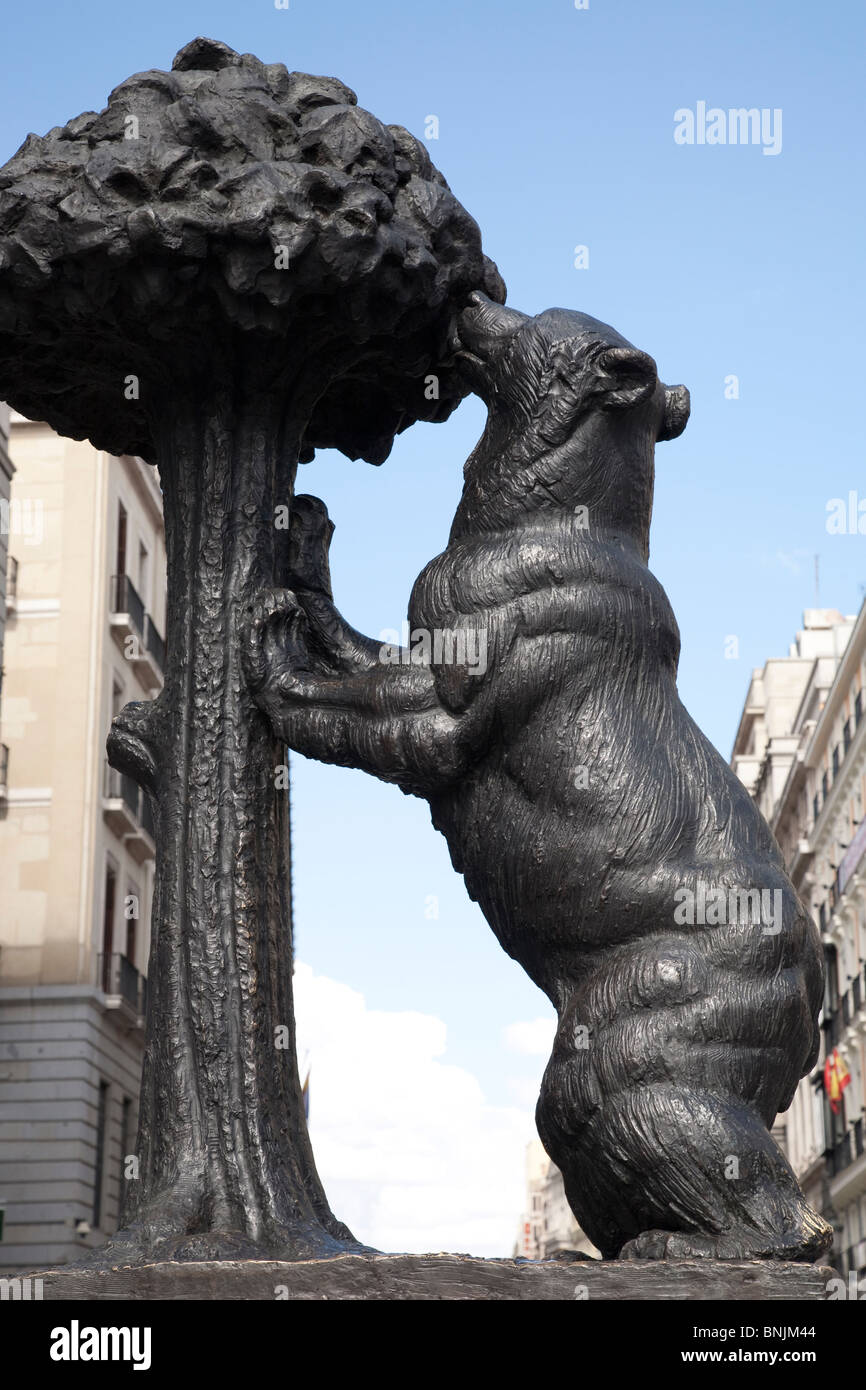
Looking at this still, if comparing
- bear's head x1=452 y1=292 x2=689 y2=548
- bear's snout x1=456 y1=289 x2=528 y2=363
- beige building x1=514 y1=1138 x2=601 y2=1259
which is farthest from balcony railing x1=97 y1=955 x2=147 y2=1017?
beige building x1=514 y1=1138 x2=601 y2=1259

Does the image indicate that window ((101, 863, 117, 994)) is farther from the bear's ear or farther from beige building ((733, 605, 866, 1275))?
the bear's ear

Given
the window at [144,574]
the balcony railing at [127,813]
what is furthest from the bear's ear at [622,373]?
the window at [144,574]

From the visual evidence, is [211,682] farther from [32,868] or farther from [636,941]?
[32,868]

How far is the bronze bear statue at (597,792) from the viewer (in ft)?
11.6

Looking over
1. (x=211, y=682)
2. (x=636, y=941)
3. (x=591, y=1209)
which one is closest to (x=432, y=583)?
(x=211, y=682)

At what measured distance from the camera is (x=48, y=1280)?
340 centimetres

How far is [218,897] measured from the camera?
4.10 meters

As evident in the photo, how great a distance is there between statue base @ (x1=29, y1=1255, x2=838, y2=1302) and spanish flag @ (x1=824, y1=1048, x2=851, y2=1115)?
40039 millimetres

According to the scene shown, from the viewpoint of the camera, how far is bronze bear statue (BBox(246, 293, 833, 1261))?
3549 mm

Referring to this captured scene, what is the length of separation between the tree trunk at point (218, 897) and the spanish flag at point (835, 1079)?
1558 inches

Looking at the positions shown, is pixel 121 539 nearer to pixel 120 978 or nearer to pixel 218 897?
pixel 120 978

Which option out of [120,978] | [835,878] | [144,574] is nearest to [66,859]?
[120,978]

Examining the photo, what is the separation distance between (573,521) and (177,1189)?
1.86 meters

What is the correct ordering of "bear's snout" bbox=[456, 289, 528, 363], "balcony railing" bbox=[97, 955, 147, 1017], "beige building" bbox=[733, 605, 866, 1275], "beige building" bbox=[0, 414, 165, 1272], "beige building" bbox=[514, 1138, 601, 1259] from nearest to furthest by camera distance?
"bear's snout" bbox=[456, 289, 528, 363] → "beige building" bbox=[0, 414, 165, 1272] → "balcony railing" bbox=[97, 955, 147, 1017] → "beige building" bbox=[733, 605, 866, 1275] → "beige building" bbox=[514, 1138, 601, 1259]
